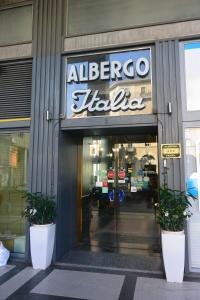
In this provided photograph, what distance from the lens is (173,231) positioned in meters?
3.86

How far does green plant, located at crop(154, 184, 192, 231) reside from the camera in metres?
3.85

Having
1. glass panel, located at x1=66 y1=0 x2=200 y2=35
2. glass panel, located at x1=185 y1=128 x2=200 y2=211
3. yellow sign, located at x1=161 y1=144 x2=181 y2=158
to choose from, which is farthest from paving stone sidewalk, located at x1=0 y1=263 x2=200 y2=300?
glass panel, located at x1=66 y1=0 x2=200 y2=35

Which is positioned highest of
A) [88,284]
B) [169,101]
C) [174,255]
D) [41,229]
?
[169,101]

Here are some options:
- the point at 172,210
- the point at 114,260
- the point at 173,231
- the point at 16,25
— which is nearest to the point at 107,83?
the point at 16,25

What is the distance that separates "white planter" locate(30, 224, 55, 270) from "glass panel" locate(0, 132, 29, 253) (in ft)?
2.42

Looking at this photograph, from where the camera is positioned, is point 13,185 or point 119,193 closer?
point 13,185

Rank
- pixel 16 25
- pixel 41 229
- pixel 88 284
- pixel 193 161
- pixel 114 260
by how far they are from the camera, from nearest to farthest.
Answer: pixel 88 284 → pixel 41 229 → pixel 193 161 → pixel 114 260 → pixel 16 25

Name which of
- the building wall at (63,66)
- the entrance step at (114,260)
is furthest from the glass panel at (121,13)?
the entrance step at (114,260)

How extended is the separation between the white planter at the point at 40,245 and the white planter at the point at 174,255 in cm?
190

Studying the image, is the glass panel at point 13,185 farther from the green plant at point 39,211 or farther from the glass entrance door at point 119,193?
the glass entrance door at point 119,193

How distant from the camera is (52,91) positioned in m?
4.93

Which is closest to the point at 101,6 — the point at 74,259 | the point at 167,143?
the point at 167,143

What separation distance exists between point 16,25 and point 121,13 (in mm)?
2254

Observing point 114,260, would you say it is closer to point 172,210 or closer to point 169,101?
point 172,210
